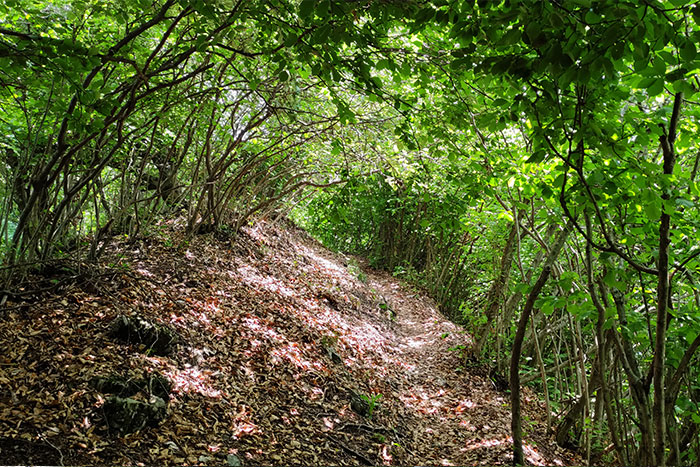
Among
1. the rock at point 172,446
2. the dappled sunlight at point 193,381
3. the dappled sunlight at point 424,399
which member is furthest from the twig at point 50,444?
the dappled sunlight at point 424,399

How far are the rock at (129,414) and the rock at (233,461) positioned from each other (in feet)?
2.02

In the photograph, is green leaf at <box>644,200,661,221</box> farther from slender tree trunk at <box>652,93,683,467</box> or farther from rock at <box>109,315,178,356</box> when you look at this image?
rock at <box>109,315,178,356</box>

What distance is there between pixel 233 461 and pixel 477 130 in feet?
11.8

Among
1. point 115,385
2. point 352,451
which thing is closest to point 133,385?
point 115,385

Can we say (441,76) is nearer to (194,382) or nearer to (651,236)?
(651,236)

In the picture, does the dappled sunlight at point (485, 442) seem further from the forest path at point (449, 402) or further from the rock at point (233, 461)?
the rock at point (233, 461)

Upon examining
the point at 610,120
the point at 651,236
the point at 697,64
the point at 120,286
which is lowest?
the point at 120,286

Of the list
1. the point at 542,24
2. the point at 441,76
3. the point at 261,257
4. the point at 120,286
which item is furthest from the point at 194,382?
the point at 261,257

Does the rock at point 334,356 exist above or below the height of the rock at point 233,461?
above

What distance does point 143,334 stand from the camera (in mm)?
3855

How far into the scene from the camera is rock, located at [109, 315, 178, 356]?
3.77 m

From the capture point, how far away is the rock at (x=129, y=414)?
290 centimetres

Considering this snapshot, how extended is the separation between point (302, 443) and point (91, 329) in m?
2.22

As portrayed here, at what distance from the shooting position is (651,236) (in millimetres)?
2961
